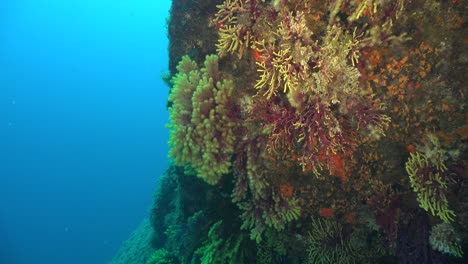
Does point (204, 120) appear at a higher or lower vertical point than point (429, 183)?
higher

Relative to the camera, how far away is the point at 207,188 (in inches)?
214

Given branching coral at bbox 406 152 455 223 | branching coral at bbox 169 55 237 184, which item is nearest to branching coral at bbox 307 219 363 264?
branching coral at bbox 406 152 455 223

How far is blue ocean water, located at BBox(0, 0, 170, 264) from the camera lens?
5056 centimetres

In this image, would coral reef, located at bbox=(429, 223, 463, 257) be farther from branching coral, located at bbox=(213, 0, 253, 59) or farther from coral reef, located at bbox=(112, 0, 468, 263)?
branching coral, located at bbox=(213, 0, 253, 59)

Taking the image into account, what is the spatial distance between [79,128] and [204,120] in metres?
99.7

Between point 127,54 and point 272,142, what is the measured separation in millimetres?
148711

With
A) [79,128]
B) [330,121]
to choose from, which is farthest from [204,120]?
[79,128]

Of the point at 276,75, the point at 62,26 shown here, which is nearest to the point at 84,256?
the point at 276,75

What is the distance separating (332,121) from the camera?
3451 mm

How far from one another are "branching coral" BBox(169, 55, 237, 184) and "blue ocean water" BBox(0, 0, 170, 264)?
26.8 feet

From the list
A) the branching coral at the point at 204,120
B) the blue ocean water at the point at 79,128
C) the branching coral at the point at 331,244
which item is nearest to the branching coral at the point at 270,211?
the branching coral at the point at 331,244

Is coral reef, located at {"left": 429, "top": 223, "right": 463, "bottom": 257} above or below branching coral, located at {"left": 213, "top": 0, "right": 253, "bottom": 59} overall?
below

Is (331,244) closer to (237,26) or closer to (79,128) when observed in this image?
(237,26)

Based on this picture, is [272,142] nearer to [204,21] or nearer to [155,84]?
[204,21]
